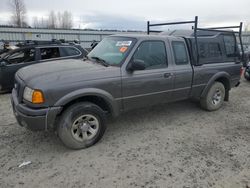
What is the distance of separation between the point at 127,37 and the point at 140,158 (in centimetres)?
230

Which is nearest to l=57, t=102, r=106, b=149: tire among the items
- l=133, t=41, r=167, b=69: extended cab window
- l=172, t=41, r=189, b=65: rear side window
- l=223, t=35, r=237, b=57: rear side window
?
l=133, t=41, r=167, b=69: extended cab window

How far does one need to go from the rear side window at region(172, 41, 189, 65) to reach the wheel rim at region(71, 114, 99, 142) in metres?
2.15

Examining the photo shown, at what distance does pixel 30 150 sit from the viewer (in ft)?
11.3

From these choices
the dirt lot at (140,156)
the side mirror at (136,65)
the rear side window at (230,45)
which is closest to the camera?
the dirt lot at (140,156)

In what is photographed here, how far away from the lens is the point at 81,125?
3.39 meters

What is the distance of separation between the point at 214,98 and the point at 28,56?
19.1ft

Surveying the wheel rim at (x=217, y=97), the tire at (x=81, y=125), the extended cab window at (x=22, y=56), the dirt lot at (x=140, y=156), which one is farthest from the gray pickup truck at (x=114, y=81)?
the extended cab window at (x=22, y=56)

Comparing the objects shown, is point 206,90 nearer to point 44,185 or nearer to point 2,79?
point 44,185

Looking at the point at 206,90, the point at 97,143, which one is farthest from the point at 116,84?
the point at 206,90

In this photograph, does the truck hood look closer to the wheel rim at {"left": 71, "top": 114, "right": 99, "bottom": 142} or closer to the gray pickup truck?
the gray pickup truck

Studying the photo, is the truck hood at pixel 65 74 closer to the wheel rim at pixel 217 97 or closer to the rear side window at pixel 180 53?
the rear side window at pixel 180 53

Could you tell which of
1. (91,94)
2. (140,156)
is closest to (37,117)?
(91,94)

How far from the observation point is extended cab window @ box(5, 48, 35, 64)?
6.65m

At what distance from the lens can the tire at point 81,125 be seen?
321 centimetres
